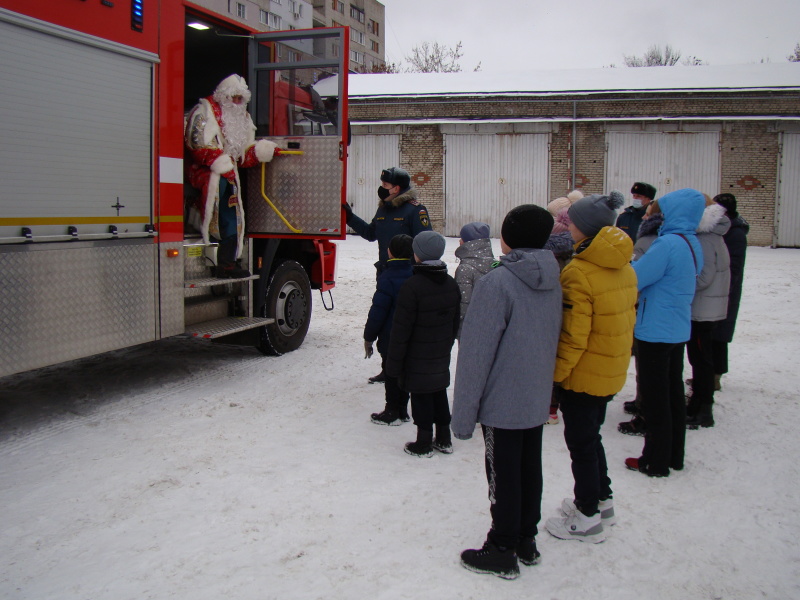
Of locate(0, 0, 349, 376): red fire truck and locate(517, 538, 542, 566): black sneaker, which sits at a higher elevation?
locate(0, 0, 349, 376): red fire truck

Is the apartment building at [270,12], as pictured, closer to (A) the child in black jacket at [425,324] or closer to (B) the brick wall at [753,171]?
(B) the brick wall at [753,171]

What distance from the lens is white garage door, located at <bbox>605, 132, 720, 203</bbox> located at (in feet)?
72.3

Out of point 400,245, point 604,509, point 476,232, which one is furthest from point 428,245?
point 604,509

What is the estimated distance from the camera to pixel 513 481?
10.6 feet

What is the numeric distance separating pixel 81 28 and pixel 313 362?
12.4 feet

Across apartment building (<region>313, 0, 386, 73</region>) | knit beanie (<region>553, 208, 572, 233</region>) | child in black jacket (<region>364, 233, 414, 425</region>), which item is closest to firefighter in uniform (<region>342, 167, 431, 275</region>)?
child in black jacket (<region>364, 233, 414, 425</region>)

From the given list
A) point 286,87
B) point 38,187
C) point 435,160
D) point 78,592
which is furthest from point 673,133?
point 78,592

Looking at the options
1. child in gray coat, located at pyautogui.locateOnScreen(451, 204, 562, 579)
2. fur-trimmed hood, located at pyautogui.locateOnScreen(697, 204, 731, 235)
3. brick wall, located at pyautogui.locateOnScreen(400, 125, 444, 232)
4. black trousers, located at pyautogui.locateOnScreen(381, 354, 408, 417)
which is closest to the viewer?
child in gray coat, located at pyautogui.locateOnScreen(451, 204, 562, 579)

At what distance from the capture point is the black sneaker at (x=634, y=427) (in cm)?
530

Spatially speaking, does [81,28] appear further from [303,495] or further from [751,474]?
[751,474]

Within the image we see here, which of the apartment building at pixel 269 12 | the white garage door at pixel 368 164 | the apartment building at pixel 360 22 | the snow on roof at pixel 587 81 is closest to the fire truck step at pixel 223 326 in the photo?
the white garage door at pixel 368 164

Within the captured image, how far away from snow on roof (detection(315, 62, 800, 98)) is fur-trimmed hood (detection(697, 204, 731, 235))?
18.9 metres

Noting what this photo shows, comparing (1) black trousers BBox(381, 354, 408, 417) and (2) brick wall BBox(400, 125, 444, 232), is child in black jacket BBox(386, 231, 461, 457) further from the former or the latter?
(2) brick wall BBox(400, 125, 444, 232)

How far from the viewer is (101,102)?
5.22 meters
